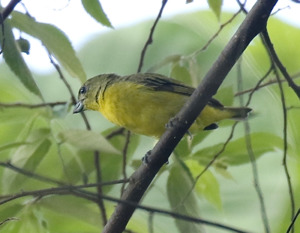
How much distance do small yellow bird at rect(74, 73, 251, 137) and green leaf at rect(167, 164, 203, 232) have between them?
8.1 inches

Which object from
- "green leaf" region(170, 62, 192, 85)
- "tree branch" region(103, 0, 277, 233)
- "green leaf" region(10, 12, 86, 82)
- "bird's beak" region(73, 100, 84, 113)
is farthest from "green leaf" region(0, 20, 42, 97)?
"bird's beak" region(73, 100, 84, 113)

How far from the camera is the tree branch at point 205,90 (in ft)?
4.01

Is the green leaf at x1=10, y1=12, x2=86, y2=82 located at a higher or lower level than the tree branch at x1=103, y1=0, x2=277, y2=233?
higher

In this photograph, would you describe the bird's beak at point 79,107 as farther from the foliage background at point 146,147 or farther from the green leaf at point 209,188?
the green leaf at point 209,188

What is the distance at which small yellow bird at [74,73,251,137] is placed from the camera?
6.16 ft

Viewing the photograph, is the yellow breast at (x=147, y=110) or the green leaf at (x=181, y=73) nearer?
the green leaf at (x=181, y=73)

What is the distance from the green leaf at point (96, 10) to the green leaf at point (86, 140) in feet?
0.95

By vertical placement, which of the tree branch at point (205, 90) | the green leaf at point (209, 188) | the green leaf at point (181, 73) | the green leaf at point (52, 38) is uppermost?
the green leaf at point (52, 38)

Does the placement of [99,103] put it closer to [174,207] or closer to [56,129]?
[56,129]

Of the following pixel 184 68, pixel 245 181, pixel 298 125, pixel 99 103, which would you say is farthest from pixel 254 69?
pixel 245 181

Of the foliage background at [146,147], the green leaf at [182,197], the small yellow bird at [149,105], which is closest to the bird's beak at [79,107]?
the small yellow bird at [149,105]

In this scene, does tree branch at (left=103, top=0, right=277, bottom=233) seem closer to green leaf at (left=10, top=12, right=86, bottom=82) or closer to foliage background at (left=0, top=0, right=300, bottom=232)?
foliage background at (left=0, top=0, right=300, bottom=232)

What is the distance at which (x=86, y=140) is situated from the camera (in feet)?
5.21

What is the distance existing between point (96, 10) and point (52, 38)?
0.35ft
